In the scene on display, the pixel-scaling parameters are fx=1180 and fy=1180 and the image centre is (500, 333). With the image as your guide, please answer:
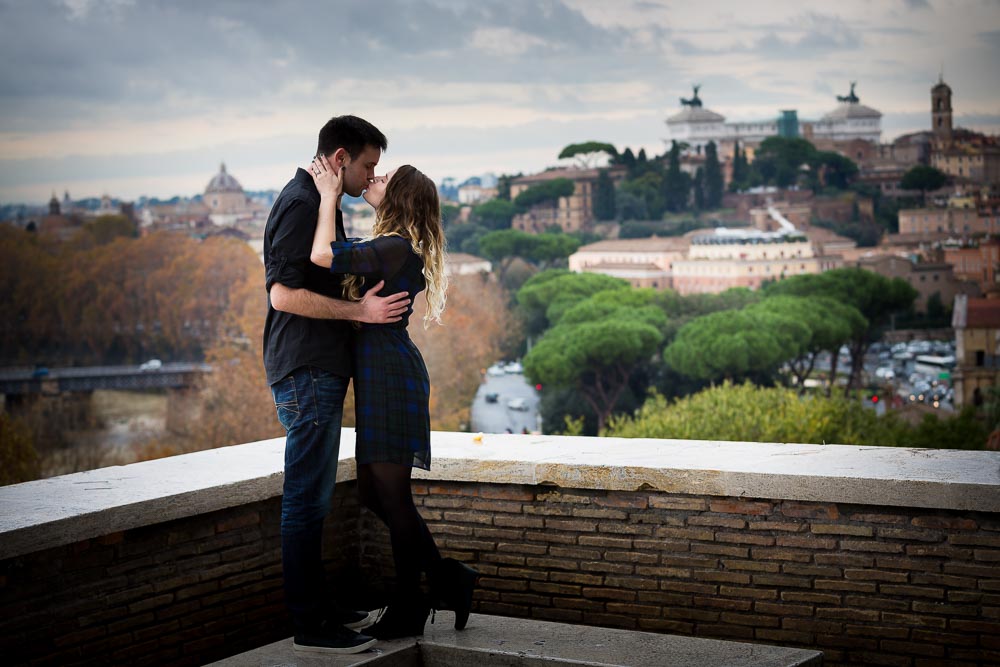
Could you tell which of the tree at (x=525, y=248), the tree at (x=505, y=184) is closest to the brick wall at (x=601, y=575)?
the tree at (x=525, y=248)

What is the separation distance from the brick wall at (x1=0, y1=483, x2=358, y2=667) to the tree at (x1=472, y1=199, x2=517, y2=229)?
3956cm

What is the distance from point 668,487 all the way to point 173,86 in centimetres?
4201

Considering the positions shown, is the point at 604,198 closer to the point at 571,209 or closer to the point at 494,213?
the point at 571,209

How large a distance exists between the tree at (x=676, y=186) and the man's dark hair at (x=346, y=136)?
39180 millimetres

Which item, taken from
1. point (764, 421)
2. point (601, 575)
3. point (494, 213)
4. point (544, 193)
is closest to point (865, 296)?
point (544, 193)

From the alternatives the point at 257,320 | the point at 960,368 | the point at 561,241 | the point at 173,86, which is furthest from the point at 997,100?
the point at 173,86

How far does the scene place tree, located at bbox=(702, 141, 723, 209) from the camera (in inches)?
1608

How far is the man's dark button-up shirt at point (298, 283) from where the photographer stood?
2.46 metres

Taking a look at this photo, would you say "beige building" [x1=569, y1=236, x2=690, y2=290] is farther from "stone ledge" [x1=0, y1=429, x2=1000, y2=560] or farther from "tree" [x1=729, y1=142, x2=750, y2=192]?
"stone ledge" [x1=0, y1=429, x2=1000, y2=560]

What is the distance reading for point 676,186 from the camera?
135 ft

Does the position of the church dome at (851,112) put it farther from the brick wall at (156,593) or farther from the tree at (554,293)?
the brick wall at (156,593)

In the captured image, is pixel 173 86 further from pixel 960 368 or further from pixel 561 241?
pixel 960 368

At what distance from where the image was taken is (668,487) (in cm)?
280

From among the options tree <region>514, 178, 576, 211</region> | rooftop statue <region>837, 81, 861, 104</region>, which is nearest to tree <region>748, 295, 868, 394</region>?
rooftop statue <region>837, 81, 861, 104</region>
